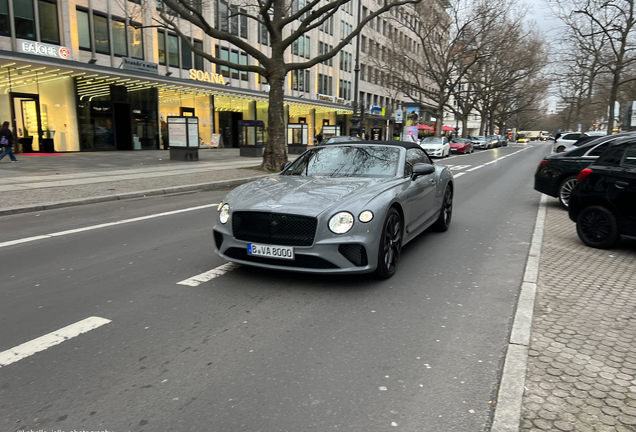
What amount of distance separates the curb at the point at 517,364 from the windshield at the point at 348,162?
2072 millimetres

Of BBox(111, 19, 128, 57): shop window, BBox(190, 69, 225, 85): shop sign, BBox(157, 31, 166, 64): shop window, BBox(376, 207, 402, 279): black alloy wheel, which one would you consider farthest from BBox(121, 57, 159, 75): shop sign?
BBox(376, 207, 402, 279): black alloy wheel

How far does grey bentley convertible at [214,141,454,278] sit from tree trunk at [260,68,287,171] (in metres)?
12.5

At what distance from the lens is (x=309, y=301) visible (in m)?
4.32

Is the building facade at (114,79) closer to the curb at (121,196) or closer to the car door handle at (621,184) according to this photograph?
the curb at (121,196)

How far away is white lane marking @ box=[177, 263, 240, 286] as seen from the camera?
4.83m

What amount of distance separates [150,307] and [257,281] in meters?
1.12

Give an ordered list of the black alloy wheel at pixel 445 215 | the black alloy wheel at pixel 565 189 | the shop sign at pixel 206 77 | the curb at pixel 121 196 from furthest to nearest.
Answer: the shop sign at pixel 206 77 → the black alloy wheel at pixel 565 189 → the curb at pixel 121 196 → the black alloy wheel at pixel 445 215


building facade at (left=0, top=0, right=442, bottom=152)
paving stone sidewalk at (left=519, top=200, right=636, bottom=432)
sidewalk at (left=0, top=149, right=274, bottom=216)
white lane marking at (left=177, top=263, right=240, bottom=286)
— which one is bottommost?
paving stone sidewalk at (left=519, top=200, right=636, bottom=432)

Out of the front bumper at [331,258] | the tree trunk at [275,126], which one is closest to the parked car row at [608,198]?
the front bumper at [331,258]

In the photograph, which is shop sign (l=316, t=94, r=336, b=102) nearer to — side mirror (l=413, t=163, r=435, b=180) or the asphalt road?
side mirror (l=413, t=163, r=435, b=180)

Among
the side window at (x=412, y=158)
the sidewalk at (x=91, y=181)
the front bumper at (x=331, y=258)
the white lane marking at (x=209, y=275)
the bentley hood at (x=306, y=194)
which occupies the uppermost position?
the side window at (x=412, y=158)

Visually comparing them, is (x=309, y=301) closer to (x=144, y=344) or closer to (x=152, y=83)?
(x=144, y=344)

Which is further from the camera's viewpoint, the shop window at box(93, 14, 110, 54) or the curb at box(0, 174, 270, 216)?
the shop window at box(93, 14, 110, 54)

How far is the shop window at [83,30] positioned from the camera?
2559cm
